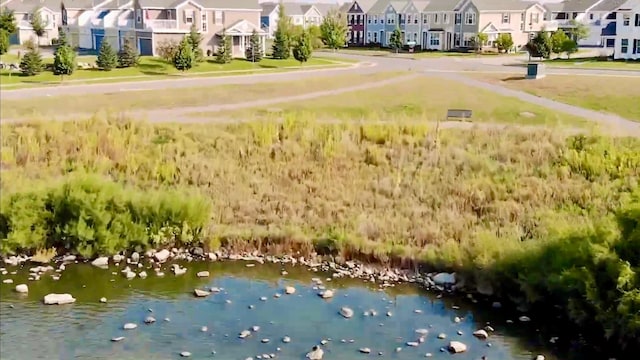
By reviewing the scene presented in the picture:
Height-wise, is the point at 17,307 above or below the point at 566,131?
below

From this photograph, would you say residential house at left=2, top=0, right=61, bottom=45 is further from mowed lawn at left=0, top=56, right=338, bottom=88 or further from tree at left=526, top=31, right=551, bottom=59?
tree at left=526, top=31, right=551, bottom=59

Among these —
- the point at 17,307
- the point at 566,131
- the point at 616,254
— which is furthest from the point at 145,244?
the point at 566,131

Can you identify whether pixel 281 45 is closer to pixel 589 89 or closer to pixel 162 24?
pixel 162 24

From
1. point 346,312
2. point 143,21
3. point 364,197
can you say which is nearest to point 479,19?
point 143,21

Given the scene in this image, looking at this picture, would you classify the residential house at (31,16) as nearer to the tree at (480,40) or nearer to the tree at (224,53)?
the tree at (224,53)

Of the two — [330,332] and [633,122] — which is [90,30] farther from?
[330,332]

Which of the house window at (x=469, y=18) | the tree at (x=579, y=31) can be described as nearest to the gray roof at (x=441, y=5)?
the house window at (x=469, y=18)
